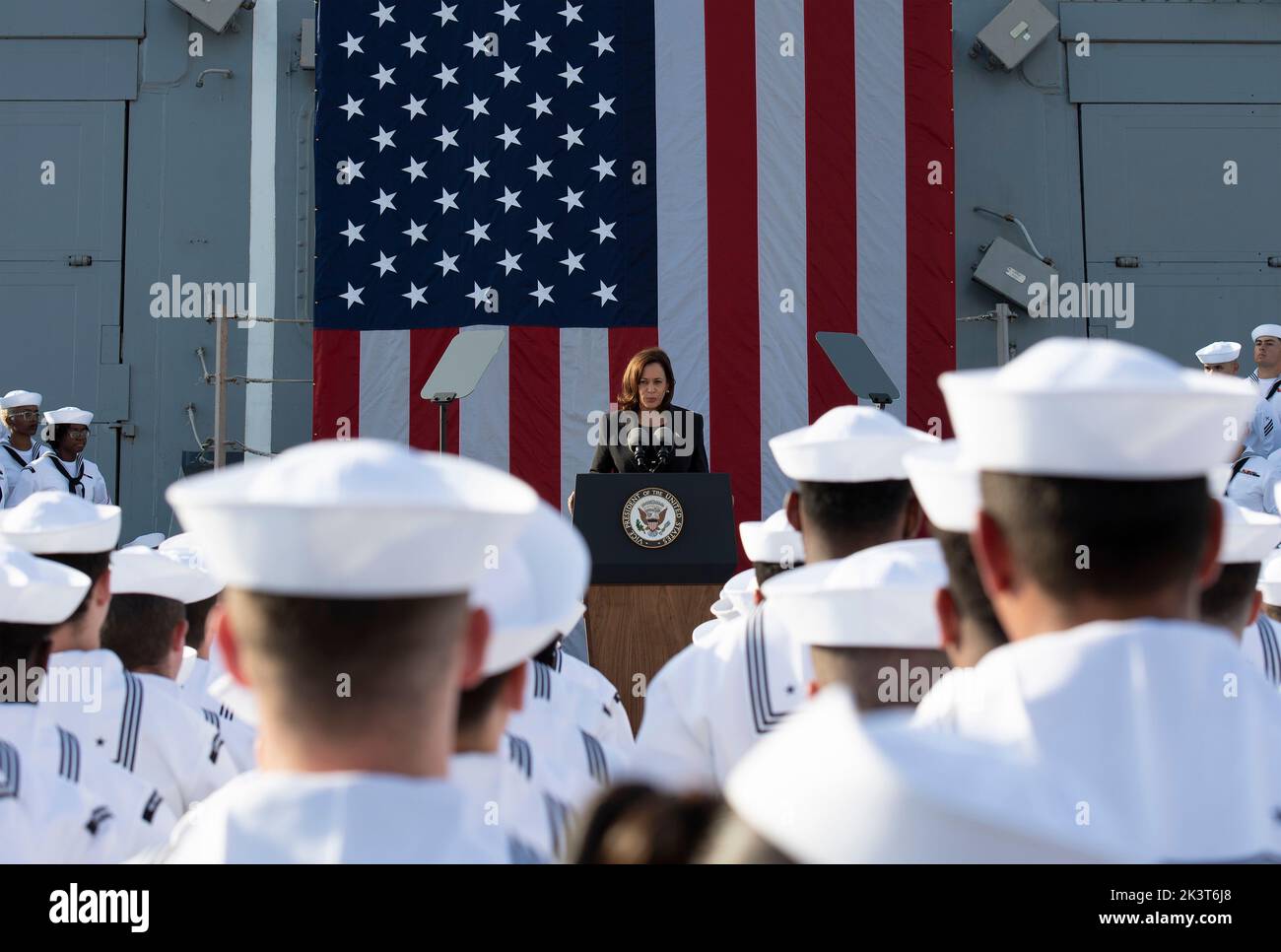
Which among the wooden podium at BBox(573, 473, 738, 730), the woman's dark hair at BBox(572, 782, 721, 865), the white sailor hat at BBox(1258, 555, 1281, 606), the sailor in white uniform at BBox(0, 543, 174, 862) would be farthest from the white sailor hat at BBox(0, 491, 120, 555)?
the white sailor hat at BBox(1258, 555, 1281, 606)

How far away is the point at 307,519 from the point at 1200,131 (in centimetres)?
971

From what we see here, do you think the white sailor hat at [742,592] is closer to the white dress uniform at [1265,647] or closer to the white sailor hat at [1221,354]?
the white dress uniform at [1265,647]

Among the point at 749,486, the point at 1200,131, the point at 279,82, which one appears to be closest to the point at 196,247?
the point at 279,82

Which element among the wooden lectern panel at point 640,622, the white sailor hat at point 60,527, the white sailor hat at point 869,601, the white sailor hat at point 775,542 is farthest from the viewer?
the wooden lectern panel at point 640,622

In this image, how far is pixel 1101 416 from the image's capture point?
116cm

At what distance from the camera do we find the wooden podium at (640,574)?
513 cm

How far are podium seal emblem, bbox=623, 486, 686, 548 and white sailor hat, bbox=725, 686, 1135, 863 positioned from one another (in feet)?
14.8

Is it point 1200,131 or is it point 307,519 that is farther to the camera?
point 1200,131

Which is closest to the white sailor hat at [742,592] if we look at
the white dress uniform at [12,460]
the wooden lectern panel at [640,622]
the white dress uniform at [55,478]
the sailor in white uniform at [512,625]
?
the wooden lectern panel at [640,622]

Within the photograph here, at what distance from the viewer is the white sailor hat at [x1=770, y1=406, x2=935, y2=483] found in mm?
2473

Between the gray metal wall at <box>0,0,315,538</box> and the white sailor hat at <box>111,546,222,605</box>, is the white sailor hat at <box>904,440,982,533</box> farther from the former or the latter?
the gray metal wall at <box>0,0,315,538</box>

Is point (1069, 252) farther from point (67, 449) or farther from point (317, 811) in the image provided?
point (317, 811)

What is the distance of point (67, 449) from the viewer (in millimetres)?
8039

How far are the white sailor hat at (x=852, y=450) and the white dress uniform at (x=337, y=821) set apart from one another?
1529mm
